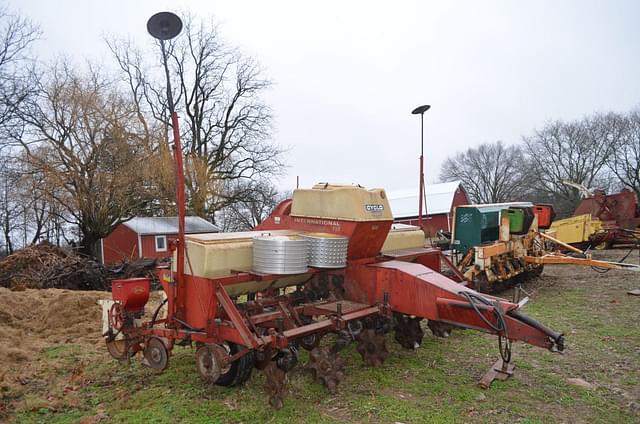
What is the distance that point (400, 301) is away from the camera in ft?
17.6

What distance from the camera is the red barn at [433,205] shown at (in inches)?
1314

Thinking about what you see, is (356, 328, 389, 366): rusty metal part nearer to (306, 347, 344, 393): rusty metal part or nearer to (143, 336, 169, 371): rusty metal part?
(306, 347, 344, 393): rusty metal part

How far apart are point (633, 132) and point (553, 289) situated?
39.8 m

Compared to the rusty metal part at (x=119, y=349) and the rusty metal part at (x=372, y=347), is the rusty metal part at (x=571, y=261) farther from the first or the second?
the rusty metal part at (x=119, y=349)

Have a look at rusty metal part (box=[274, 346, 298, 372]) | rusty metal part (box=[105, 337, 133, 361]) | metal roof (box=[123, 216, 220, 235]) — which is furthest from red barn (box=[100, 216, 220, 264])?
rusty metal part (box=[274, 346, 298, 372])

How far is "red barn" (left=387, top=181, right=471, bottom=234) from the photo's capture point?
33375mm

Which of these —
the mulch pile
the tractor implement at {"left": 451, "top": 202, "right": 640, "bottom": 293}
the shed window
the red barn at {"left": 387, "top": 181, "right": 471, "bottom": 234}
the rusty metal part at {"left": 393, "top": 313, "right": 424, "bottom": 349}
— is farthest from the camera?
the red barn at {"left": 387, "top": 181, "right": 471, "bottom": 234}

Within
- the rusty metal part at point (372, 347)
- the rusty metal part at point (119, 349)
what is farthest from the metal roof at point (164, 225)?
the rusty metal part at point (372, 347)

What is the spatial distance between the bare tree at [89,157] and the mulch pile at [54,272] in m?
3.99

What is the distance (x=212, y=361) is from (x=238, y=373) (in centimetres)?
49

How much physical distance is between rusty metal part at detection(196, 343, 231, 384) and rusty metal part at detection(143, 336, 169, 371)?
1.60 ft

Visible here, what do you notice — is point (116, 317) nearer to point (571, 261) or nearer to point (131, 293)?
point (131, 293)

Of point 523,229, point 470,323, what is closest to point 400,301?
point 470,323

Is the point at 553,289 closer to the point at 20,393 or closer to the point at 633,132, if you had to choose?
the point at 20,393
